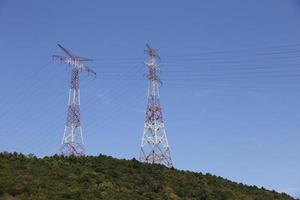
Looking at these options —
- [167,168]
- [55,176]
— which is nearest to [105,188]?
[55,176]

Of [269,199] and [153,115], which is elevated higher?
[153,115]

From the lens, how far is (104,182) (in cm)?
4244

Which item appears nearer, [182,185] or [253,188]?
[182,185]

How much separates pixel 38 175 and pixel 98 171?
6.59m

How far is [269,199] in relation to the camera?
52.9 m

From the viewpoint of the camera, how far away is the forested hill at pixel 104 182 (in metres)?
37.1

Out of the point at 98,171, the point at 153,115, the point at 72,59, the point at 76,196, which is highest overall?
the point at 72,59

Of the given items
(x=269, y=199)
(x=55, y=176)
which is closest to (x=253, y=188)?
(x=269, y=199)

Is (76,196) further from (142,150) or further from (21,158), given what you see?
(142,150)

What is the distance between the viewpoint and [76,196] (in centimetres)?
3684

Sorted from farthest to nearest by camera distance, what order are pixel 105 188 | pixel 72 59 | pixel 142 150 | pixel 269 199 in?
pixel 72 59 < pixel 142 150 < pixel 269 199 < pixel 105 188

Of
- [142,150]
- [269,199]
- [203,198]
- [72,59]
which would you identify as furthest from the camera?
[72,59]

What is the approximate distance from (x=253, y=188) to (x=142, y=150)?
12.5 m

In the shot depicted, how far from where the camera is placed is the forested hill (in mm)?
37125
